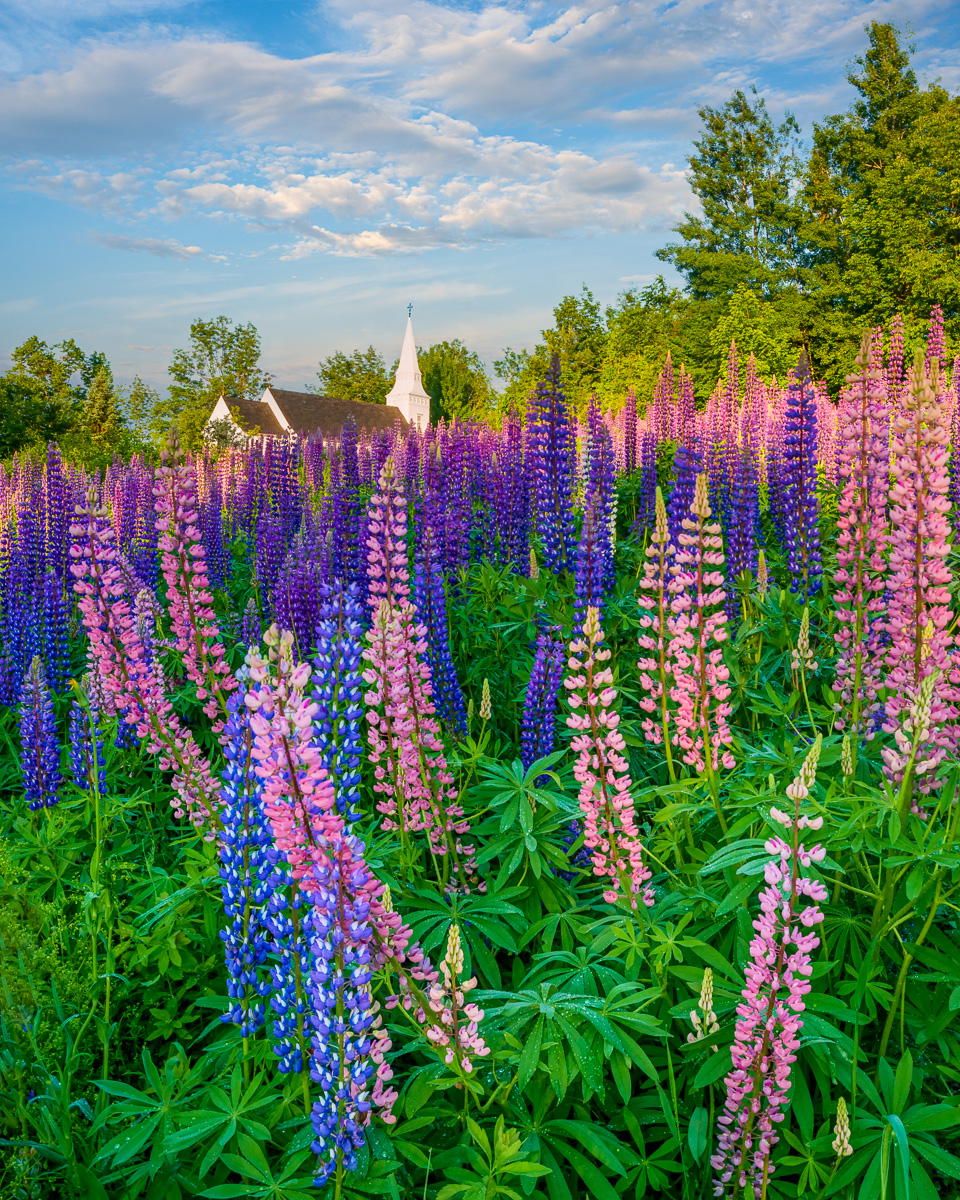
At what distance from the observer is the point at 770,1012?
1859mm

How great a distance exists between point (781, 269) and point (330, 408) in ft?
116

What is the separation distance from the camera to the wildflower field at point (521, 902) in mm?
1851

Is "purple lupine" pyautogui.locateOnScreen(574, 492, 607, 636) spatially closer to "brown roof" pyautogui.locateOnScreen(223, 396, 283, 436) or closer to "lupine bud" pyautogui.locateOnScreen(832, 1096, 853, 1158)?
"lupine bud" pyautogui.locateOnScreen(832, 1096, 853, 1158)

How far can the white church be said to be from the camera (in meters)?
54.9

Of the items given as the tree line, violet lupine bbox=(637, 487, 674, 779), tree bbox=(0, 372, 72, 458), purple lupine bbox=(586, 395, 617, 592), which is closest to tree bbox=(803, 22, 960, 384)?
the tree line

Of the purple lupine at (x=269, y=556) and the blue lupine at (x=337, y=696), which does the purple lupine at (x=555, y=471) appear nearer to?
the purple lupine at (x=269, y=556)

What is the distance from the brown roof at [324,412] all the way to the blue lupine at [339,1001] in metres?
56.9

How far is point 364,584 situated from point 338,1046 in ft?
11.8

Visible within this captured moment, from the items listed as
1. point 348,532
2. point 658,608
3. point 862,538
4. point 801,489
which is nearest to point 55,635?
point 348,532

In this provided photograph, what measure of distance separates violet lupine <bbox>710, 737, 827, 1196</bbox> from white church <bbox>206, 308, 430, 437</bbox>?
5016 cm

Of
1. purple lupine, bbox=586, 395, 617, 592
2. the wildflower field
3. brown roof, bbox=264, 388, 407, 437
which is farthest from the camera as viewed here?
brown roof, bbox=264, 388, 407, 437

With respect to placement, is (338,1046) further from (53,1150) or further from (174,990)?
(174,990)

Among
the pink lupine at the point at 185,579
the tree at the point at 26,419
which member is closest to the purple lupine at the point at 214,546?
the pink lupine at the point at 185,579

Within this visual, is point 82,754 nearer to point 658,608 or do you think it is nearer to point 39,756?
point 39,756
